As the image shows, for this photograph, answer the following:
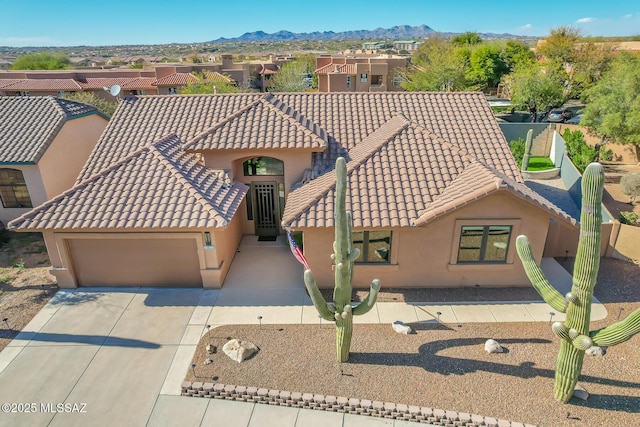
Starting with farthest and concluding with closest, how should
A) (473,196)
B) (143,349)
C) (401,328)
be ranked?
1. (473,196)
2. (401,328)
3. (143,349)

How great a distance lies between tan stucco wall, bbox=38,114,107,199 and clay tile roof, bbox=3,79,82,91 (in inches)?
1401

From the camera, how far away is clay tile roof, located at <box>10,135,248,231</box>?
12.5m

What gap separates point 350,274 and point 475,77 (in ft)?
204

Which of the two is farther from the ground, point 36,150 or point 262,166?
point 36,150

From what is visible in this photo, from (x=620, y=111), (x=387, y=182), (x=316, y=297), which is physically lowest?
(x=316, y=297)

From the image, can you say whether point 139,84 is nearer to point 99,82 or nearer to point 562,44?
point 99,82

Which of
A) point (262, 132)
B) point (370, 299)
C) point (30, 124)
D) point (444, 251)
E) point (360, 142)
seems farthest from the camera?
point (30, 124)

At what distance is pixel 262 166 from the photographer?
16266mm

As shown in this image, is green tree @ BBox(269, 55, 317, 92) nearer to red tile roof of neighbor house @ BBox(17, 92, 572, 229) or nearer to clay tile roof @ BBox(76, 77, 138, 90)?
clay tile roof @ BBox(76, 77, 138, 90)

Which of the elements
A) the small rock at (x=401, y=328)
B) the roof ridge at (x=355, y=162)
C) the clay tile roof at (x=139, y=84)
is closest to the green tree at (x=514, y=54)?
the clay tile roof at (x=139, y=84)

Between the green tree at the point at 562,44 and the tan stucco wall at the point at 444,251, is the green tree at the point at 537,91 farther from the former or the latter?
the tan stucco wall at the point at 444,251

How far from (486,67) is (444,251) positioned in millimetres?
60877

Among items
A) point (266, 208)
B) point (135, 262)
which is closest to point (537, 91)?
point (266, 208)

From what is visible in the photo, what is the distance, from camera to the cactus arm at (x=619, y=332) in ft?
24.3
